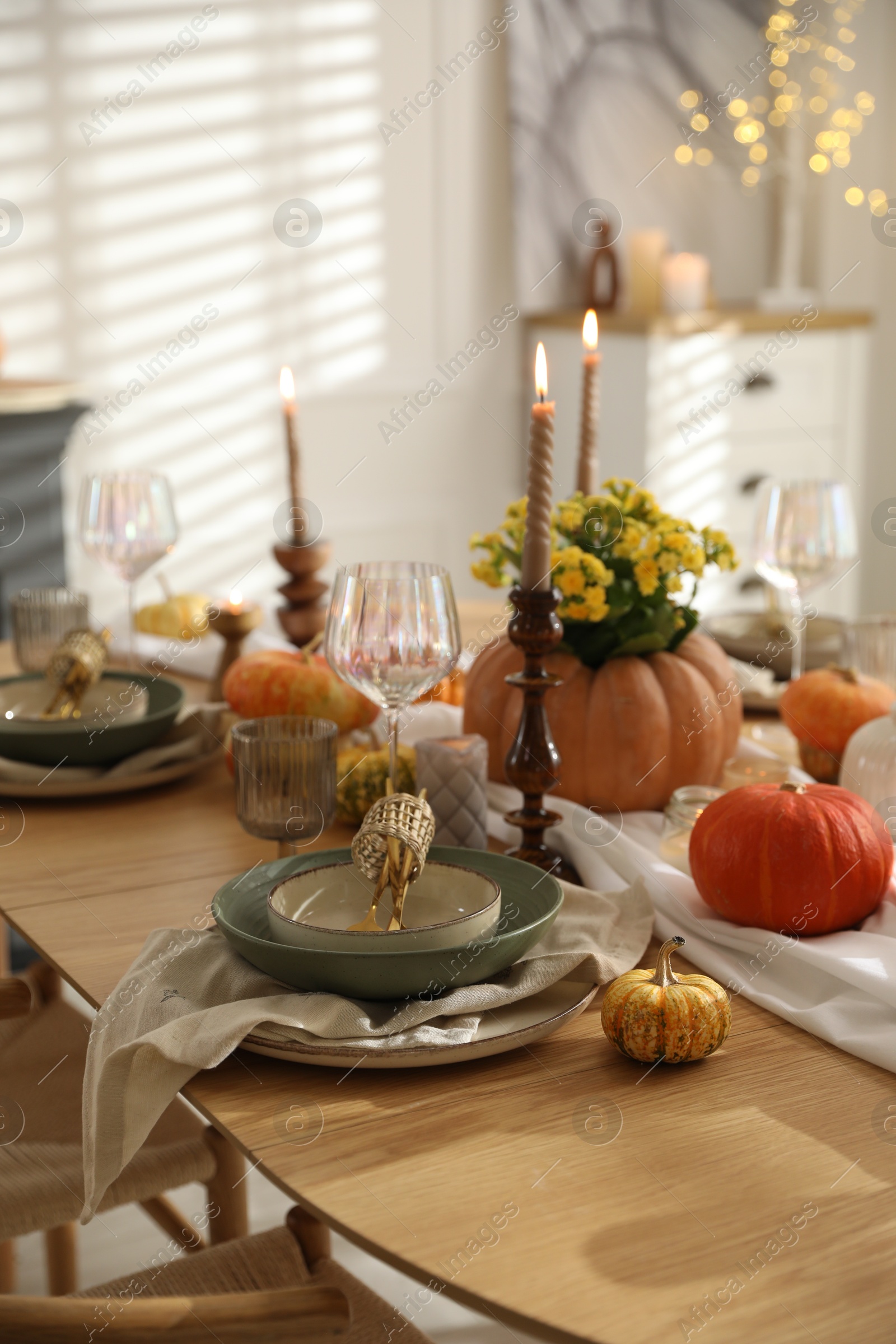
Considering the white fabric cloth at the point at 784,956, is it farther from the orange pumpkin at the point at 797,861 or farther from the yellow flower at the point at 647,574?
the yellow flower at the point at 647,574

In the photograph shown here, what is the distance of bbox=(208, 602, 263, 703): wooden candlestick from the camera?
1.67 m

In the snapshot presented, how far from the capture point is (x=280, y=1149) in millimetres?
749

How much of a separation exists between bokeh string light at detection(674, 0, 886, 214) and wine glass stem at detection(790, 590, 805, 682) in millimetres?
2920

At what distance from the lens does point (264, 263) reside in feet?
11.9

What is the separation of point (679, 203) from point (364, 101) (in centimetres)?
111

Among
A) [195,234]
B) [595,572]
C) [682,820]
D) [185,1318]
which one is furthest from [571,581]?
[195,234]

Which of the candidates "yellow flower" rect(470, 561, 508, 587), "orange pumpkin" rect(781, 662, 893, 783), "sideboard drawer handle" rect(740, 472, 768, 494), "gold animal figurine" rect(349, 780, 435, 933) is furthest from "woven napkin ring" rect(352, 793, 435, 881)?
"sideboard drawer handle" rect(740, 472, 768, 494)

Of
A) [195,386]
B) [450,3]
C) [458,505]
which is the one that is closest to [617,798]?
[195,386]

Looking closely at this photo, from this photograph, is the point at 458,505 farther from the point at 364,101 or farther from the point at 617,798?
the point at 617,798

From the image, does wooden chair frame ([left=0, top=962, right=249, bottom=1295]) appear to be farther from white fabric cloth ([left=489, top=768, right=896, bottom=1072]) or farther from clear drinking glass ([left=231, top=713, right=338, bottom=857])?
white fabric cloth ([left=489, top=768, right=896, bottom=1072])

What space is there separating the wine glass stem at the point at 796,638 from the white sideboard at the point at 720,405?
80.4 inches

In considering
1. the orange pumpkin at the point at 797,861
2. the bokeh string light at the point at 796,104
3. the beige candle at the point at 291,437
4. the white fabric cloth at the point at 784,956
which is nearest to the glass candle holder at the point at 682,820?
the white fabric cloth at the point at 784,956

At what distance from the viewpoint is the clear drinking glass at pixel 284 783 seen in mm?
1096

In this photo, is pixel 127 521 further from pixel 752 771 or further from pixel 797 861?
pixel 797 861
